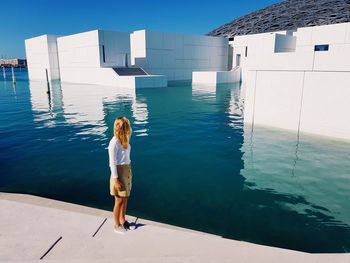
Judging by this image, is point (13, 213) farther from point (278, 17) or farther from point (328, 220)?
point (278, 17)

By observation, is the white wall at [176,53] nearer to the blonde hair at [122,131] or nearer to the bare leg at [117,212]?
the blonde hair at [122,131]

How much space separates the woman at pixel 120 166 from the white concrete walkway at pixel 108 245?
200 mm

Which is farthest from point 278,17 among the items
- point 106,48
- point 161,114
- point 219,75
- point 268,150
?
point 268,150

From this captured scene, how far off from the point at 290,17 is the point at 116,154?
203 feet

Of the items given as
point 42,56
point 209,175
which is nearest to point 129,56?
point 42,56

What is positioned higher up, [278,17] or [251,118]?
[278,17]

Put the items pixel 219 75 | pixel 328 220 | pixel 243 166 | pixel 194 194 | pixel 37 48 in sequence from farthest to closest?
pixel 37 48, pixel 219 75, pixel 243 166, pixel 194 194, pixel 328 220

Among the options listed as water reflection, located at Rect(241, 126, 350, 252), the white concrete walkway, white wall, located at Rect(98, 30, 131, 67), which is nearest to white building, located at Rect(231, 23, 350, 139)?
water reflection, located at Rect(241, 126, 350, 252)

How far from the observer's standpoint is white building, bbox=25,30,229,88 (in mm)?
36000

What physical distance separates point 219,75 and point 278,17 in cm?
3086

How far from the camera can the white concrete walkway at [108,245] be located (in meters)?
3.22

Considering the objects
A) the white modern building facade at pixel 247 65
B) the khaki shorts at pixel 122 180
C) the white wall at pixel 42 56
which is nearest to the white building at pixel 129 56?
the white wall at pixel 42 56

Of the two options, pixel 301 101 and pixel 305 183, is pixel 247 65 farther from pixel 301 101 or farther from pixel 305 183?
pixel 305 183

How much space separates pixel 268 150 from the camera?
9.37 m
